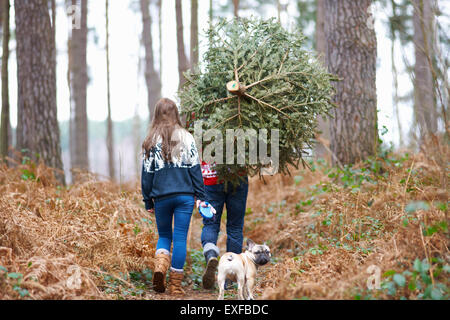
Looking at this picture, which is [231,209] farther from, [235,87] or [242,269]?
[235,87]

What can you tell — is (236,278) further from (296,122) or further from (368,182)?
(368,182)

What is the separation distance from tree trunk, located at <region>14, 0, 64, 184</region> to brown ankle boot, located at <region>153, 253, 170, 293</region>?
4630 mm

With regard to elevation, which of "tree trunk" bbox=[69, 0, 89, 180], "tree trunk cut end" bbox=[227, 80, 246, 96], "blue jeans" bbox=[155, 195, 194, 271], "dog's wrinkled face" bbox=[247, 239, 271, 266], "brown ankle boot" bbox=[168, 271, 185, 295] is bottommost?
"brown ankle boot" bbox=[168, 271, 185, 295]

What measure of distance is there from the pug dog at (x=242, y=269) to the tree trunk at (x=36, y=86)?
546 cm

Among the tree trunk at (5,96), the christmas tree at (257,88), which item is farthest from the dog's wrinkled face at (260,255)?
the tree trunk at (5,96)

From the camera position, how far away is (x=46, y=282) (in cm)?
360

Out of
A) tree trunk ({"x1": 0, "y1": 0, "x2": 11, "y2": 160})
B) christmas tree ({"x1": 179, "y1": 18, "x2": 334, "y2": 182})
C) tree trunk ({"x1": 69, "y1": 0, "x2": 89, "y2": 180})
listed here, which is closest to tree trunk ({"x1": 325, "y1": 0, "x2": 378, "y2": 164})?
christmas tree ({"x1": 179, "y1": 18, "x2": 334, "y2": 182})

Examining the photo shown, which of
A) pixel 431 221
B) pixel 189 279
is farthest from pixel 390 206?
pixel 189 279

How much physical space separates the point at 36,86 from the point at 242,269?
643 cm

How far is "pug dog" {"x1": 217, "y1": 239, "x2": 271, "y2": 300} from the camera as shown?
3814 millimetres

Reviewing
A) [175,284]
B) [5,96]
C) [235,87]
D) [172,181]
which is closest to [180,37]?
[5,96]

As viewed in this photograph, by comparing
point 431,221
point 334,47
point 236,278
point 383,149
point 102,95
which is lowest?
point 236,278

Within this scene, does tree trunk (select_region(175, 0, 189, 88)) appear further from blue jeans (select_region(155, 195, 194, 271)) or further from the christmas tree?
blue jeans (select_region(155, 195, 194, 271))
